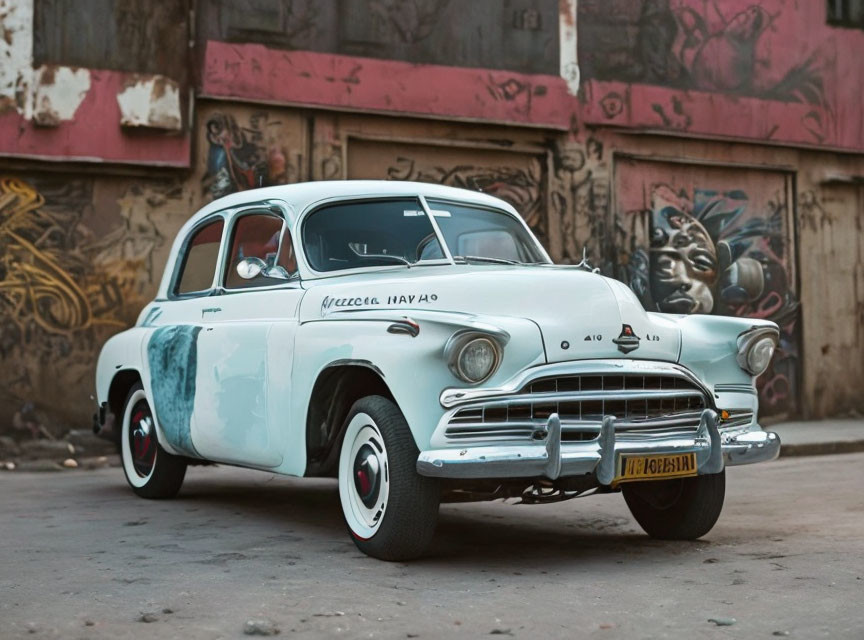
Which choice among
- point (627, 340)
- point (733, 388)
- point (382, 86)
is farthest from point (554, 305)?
point (382, 86)

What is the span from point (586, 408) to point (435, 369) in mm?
684

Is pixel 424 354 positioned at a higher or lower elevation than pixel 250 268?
lower

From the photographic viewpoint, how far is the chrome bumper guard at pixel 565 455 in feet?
17.0

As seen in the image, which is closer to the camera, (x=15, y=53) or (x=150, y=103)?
(x=15, y=53)

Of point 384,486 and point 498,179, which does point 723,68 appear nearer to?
point 498,179

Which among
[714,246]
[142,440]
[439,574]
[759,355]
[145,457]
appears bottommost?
[439,574]

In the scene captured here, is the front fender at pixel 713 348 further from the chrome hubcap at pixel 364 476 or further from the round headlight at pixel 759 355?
the chrome hubcap at pixel 364 476

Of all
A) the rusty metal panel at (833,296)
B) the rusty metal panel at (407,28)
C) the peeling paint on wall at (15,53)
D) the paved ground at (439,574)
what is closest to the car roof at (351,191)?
the paved ground at (439,574)

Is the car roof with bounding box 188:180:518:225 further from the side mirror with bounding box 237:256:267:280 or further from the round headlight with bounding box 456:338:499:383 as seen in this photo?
the round headlight with bounding box 456:338:499:383

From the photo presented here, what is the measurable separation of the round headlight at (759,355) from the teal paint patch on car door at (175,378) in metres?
3.14

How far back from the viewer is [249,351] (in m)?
6.70

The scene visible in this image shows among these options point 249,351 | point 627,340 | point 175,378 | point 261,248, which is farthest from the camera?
point 175,378

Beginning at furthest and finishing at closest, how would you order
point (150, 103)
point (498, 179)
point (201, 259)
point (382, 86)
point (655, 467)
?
point (498, 179), point (382, 86), point (150, 103), point (201, 259), point (655, 467)

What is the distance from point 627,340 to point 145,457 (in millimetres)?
3954
